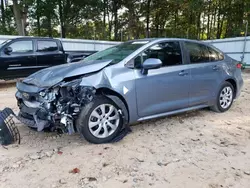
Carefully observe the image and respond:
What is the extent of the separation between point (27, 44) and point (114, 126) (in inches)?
236

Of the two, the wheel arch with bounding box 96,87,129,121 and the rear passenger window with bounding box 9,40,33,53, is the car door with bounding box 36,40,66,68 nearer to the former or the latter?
the rear passenger window with bounding box 9,40,33,53

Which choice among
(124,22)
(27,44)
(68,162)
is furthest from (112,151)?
(124,22)

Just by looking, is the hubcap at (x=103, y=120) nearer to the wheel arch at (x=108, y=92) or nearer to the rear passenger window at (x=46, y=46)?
the wheel arch at (x=108, y=92)

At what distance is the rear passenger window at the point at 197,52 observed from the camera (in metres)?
4.37

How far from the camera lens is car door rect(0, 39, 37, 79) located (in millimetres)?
7648

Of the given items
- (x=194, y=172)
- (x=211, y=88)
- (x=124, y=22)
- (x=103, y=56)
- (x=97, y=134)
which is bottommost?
(x=194, y=172)

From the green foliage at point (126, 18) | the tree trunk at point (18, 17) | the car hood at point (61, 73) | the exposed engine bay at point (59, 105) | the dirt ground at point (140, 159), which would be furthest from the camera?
the green foliage at point (126, 18)

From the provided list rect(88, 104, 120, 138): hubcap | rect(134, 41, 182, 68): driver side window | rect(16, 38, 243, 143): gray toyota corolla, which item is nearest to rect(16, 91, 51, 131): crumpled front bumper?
rect(16, 38, 243, 143): gray toyota corolla

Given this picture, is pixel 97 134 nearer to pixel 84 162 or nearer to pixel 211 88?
pixel 84 162

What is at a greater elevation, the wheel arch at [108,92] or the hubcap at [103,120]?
the wheel arch at [108,92]

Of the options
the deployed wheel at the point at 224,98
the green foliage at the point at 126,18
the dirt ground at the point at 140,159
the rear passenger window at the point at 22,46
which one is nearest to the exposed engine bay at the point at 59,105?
the dirt ground at the point at 140,159

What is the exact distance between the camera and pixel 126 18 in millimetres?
25547

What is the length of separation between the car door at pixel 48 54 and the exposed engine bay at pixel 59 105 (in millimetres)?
5478

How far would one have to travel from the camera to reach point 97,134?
131 inches
